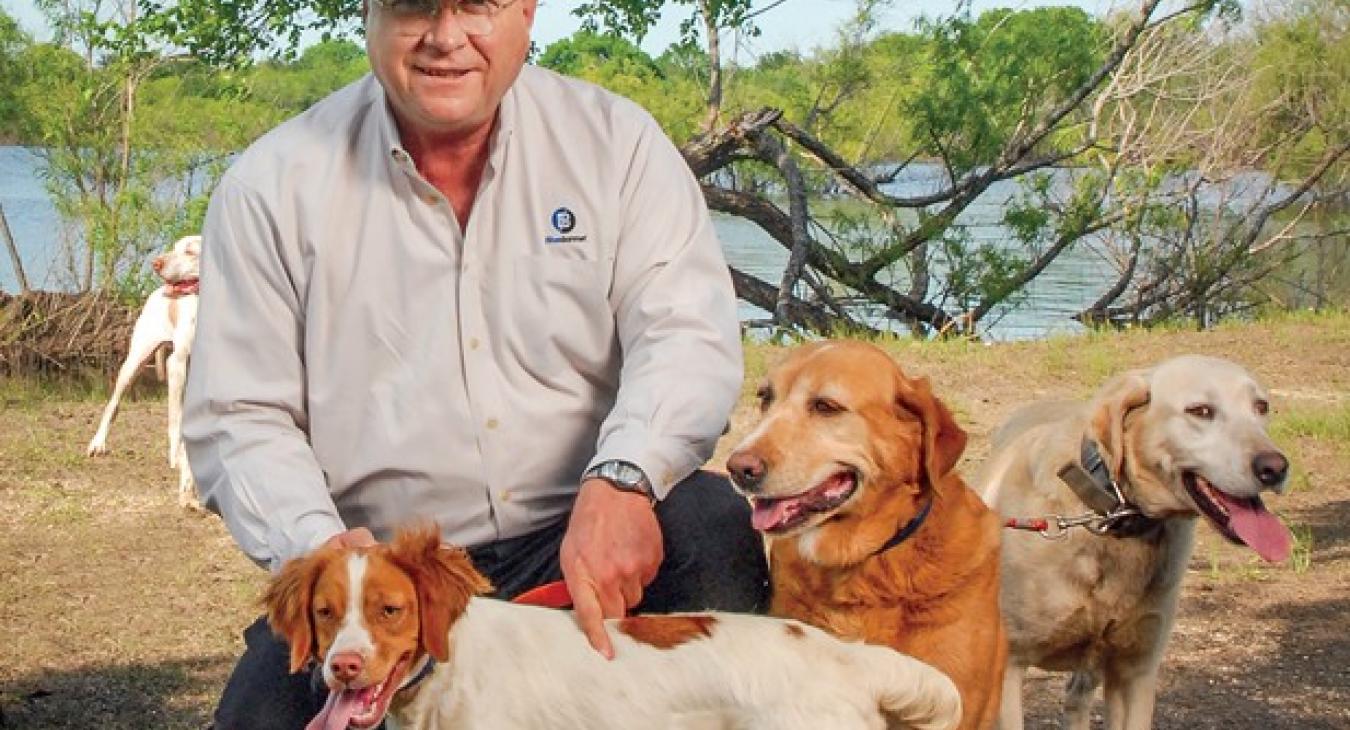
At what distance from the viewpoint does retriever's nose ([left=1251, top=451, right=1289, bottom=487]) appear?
4457mm

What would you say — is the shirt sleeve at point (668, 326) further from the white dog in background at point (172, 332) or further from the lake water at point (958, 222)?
the lake water at point (958, 222)

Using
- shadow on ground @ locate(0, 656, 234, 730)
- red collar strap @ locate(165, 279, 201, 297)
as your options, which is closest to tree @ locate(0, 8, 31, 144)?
red collar strap @ locate(165, 279, 201, 297)

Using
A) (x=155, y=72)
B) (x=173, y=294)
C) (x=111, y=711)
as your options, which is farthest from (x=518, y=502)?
(x=155, y=72)

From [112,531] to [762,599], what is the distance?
5.86 metres

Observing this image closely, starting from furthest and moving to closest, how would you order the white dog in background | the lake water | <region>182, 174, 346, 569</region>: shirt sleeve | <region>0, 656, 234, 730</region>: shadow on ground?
the lake water
the white dog in background
<region>0, 656, 234, 730</region>: shadow on ground
<region>182, 174, 346, 569</region>: shirt sleeve

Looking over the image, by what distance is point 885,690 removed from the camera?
3072 mm

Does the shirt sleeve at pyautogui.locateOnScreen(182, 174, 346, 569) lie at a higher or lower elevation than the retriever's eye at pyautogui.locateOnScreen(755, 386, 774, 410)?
higher

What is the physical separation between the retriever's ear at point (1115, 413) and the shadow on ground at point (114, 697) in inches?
110

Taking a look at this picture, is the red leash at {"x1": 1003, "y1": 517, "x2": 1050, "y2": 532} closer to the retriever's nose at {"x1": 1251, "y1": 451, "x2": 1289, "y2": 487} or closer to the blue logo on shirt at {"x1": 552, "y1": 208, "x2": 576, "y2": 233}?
the retriever's nose at {"x1": 1251, "y1": 451, "x2": 1289, "y2": 487}

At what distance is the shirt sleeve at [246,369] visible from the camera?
10.8 feet

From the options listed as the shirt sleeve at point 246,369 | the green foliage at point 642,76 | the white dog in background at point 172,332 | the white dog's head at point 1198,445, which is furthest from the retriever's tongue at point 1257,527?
the green foliage at point 642,76

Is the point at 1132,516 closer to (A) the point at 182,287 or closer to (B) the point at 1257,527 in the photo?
(B) the point at 1257,527

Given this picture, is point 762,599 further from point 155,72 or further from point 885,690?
point 155,72

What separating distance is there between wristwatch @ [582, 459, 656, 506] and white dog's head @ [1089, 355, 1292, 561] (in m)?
1.89
